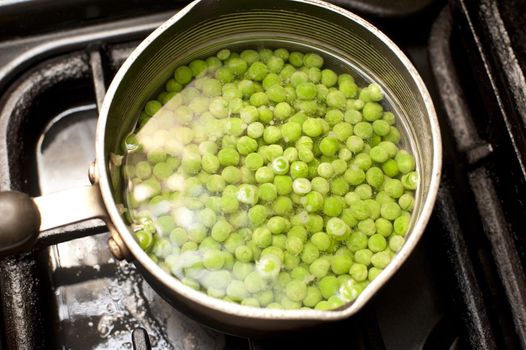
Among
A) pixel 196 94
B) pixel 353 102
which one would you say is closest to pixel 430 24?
pixel 353 102

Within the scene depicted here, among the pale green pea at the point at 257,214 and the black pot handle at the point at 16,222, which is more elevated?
the black pot handle at the point at 16,222

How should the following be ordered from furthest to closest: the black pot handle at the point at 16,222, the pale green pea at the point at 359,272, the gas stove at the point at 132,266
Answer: the gas stove at the point at 132,266 → the pale green pea at the point at 359,272 → the black pot handle at the point at 16,222

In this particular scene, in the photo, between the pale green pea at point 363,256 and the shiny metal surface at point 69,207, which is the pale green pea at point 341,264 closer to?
the pale green pea at point 363,256

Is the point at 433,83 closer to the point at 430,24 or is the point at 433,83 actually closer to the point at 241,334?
the point at 430,24

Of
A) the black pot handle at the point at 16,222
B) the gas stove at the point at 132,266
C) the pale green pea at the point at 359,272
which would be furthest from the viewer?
the gas stove at the point at 132,266

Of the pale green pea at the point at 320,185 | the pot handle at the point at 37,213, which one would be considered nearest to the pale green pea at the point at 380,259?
the pale green pea at the point at 320,185

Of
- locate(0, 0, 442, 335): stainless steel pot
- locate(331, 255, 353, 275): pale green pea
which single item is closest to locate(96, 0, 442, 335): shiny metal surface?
locate(0, 0, 442, 335): stainless steel pot

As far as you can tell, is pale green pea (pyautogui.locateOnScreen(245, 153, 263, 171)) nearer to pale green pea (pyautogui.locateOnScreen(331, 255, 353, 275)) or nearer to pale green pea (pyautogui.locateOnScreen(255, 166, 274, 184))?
pale green pea (pyautogui.locateOnScreen(255, 166, 274, 184))
